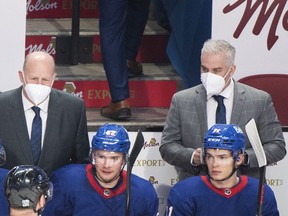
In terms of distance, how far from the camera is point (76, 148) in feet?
26.1

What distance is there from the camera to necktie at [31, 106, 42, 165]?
7871 millimetres

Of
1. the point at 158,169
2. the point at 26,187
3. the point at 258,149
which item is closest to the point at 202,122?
the point at 158,169

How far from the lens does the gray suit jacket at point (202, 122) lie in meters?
8.10

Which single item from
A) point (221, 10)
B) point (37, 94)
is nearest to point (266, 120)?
point (221, 10)

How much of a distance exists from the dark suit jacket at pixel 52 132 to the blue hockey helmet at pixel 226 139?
82 cm

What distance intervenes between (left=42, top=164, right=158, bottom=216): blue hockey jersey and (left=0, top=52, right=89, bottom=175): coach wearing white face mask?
29cm

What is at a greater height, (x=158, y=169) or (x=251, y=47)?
(x=251, y=47)

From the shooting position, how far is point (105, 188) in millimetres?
7598

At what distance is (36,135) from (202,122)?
988 mm

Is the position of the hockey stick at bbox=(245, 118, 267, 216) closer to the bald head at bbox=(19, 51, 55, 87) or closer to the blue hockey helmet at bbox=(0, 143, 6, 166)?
the bald head at bbox=(19, 51, 55, 87)

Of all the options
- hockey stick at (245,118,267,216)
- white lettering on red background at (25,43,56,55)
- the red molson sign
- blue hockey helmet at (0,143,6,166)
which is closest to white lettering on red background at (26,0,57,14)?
the red molson sign

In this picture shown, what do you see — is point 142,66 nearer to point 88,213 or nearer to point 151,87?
point 151,87

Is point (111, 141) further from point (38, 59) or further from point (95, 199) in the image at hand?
point (38, 59)

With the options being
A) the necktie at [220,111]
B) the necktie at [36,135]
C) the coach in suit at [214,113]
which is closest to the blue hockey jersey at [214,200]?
the coach in suit at [214,113]
